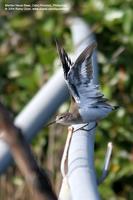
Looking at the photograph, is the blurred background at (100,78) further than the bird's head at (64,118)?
Yes

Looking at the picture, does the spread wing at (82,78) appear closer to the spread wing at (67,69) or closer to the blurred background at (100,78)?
the spread wing at (67,69)

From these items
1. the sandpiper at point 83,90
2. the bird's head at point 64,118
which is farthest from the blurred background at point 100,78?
the sandpiper at point 83,90

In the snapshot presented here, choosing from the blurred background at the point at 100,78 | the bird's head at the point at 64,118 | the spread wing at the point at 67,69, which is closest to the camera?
the spread wing at the point at 67,69

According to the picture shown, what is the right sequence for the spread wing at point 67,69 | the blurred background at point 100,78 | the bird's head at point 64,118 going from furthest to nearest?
the blurred background at point 100,78, the bird's head at point 64,118, the spread wing at point 67,69

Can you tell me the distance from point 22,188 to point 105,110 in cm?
149

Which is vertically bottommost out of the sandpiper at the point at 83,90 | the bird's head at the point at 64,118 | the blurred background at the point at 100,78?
the blurred background at the point at 100,78

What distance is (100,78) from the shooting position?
9.24ft

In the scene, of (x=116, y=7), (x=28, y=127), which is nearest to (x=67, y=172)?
(x=28, y=127)

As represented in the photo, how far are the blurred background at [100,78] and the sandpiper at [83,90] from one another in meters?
1.37

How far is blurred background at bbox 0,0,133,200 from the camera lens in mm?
2803

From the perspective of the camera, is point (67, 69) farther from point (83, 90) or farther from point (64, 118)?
point (64, 118)

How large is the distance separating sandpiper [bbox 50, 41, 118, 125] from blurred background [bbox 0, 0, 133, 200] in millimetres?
1365

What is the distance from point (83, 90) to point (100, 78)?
157 cm

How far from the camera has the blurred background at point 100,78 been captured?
2803 millimetres
